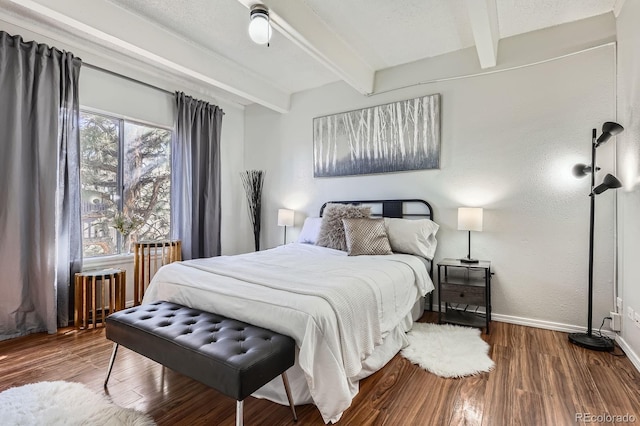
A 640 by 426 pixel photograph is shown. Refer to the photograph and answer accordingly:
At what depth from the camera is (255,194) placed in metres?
4.76

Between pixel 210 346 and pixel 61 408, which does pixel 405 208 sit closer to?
pixel 210 346

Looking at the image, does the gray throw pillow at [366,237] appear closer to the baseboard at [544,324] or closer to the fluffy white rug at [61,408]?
the baseboard at [544,324]

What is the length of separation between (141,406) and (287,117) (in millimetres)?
3795

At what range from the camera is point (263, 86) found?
13.4 ft

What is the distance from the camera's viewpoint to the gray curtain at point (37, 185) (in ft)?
8.66

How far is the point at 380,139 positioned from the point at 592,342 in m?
2.69

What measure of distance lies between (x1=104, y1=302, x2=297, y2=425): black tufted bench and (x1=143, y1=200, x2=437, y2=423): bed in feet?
0.33

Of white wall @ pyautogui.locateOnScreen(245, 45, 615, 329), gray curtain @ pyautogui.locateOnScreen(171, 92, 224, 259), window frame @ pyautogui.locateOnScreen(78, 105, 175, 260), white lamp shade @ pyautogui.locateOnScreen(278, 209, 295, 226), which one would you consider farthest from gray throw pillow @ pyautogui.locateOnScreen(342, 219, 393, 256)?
window frame @ pyautogui.locateOnScreen(78, 105, 175, 260)

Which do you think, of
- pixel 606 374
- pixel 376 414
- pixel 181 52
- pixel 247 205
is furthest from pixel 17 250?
pixel 606 374

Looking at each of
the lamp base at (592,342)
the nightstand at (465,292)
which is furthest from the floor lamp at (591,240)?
the nightstand at (465,292)

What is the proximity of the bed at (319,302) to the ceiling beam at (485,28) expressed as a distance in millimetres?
1963

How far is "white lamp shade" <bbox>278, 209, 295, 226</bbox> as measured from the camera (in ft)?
14.1

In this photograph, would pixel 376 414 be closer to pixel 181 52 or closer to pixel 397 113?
pixel 397 113

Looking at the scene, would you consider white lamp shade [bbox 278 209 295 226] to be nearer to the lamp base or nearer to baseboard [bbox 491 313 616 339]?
baseboard [bbox 491 313 616 339]
